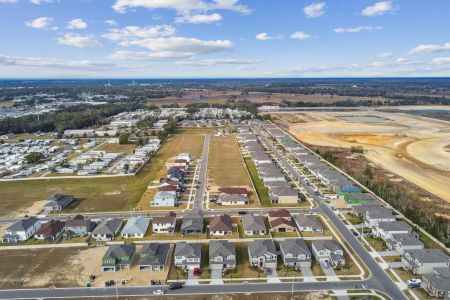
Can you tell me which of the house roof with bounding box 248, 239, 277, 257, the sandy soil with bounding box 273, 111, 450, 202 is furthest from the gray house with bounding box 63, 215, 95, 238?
the sandy soil with bounding box 273, 111, 450, 202

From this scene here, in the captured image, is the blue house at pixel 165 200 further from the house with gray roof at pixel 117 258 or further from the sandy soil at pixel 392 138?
the sandy soil at pixel 392 138

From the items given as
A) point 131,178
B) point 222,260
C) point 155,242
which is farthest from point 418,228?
point 131,178

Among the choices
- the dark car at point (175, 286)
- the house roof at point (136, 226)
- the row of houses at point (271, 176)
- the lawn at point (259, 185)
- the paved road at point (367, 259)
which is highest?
the row of houses at point (271, 176)

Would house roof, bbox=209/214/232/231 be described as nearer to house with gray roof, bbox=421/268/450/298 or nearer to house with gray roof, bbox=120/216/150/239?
house with gray roof, bbox=120/216/150/239

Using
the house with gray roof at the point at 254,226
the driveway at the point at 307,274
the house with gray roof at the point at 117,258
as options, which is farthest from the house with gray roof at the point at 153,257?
the driveway at the point at 307,274

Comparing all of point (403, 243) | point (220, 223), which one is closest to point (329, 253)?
point (403, 243)
